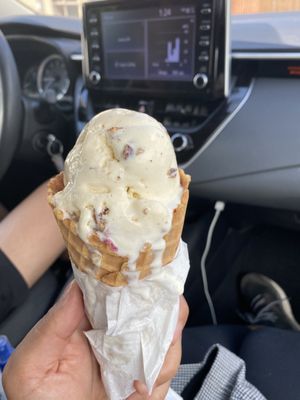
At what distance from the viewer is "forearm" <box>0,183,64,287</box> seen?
3.78 feet

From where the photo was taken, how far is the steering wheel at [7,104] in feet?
3.80

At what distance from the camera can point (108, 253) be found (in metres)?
0.55

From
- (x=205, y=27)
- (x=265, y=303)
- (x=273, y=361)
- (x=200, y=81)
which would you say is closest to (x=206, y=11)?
(x=205, y=27)

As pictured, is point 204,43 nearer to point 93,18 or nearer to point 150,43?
point 150,43

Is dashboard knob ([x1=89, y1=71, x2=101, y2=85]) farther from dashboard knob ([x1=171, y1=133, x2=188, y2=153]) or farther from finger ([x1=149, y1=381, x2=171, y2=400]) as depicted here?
finger ([x1=149, y1=381, x2=171, y2=400])

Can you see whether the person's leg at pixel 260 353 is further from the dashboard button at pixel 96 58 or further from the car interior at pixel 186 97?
the dashboard button at pixel 96 58

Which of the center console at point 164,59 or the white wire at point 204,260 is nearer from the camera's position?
the center console at point 164,59

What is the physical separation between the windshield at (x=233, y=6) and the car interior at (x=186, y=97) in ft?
0.15

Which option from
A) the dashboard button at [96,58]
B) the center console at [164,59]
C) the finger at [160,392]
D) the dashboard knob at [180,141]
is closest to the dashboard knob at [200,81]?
the center console at [164,59]

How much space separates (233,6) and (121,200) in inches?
37.9

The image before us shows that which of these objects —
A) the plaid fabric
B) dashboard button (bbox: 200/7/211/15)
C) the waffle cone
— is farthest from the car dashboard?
the waffle cone

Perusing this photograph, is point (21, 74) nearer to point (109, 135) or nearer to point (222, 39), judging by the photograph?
point (222, 39)

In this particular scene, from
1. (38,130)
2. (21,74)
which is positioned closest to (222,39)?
(38,130)

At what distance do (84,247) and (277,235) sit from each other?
1201 mm
